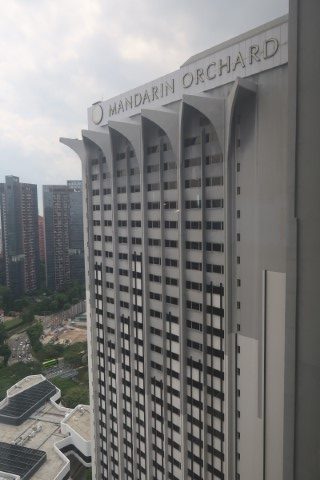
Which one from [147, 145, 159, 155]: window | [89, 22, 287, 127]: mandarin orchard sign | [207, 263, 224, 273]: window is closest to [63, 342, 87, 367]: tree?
[89, 22, 287, 127]: mandarin orchard sign

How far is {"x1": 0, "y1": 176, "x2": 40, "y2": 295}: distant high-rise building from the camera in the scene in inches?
4072

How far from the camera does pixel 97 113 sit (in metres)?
30.3

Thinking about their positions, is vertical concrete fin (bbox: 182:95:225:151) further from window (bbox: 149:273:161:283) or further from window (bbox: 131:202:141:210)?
window (bbox: 149:273:161:283)

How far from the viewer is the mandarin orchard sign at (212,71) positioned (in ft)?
60.8

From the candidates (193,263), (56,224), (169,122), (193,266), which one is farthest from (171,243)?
(56,224)

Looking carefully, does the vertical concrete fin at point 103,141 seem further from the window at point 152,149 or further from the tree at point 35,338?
the tree at point 35,338

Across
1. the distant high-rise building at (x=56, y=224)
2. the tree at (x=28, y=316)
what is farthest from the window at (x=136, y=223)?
the distant high-rise building at (x=56, y=224)

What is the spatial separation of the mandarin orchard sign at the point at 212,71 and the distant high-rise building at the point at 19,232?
85.0 m

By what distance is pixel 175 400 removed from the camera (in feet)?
85.3

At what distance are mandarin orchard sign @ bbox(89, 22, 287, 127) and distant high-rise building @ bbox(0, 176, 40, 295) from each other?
85013mm

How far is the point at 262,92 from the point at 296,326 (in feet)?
57.4

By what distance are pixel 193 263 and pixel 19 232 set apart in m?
93.5

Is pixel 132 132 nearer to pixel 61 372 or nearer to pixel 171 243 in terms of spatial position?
pixel 171 243

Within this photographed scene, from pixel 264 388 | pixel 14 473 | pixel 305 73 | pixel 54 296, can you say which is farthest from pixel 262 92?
pixel 54 296
